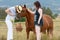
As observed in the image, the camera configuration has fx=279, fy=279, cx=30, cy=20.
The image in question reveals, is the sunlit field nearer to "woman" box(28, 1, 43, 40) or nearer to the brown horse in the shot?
the brown horse

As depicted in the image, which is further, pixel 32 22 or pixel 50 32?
pixel 50 32

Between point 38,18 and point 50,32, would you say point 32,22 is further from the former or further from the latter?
point 50,32

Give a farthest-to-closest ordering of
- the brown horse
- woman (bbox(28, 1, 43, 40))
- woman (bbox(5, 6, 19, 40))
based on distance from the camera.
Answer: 1. the brown horse
2. woman (bbox(5, 6, 19, 40))
3. woman (bbox(28, 1, 43, 40))

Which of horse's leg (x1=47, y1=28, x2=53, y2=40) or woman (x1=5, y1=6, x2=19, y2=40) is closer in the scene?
woman (x1=5, y1=6, x2=19, y2=40)

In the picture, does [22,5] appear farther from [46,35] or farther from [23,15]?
[46,35]

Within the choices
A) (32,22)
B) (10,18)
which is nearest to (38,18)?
(32,22)

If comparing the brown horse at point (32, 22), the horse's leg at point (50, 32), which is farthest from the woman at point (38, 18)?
the horse's leg at point (50, 32)

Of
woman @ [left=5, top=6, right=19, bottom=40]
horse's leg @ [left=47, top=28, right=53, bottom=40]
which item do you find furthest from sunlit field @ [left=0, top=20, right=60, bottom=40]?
woman @ [left=5, top=6, right=19, bottom=40]

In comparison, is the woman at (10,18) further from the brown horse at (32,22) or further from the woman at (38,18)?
the woman at (38,18)

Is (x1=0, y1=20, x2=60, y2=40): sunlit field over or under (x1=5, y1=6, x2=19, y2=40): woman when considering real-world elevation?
under

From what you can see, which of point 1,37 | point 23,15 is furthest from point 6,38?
point 23,15

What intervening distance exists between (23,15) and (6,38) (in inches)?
44.1

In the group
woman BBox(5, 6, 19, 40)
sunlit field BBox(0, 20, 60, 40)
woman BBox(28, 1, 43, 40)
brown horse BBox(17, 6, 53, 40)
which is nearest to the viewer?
woman BBox(28, 1, 43, 40)

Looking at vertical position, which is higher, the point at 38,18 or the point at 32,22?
the point at 38,18
